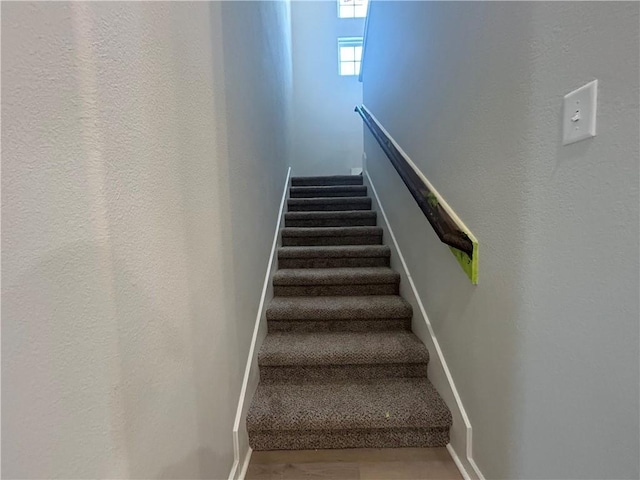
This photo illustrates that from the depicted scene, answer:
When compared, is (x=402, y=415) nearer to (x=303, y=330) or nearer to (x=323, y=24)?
(x=303, y=330)

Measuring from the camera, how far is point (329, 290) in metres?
2.01

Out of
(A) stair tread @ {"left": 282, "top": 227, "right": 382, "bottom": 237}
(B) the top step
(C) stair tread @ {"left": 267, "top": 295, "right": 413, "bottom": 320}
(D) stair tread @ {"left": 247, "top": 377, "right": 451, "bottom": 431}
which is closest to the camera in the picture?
(D) stair tread @ {"left": 247, "top": 377, "right": 451, "bottom": 431}

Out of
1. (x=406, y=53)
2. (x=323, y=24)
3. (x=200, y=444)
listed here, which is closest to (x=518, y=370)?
(x=200, y=444)

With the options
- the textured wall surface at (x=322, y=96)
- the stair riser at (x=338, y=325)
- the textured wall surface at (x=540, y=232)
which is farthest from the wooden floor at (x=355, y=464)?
the textured wall surface at (x=322, y=96)

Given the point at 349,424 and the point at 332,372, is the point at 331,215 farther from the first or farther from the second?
the point at 349,424

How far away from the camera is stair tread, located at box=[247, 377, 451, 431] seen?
4.17 ft

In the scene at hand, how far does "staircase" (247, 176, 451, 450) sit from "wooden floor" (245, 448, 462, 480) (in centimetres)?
3

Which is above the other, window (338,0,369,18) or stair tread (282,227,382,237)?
window (338,0,369,18)

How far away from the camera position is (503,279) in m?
0.92

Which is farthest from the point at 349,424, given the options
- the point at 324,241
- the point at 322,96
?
the point at 322,96

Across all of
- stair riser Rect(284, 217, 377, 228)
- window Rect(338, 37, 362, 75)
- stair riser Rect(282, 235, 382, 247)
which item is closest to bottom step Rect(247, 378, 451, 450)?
stair riser Rect(282, 235, 382, 247)

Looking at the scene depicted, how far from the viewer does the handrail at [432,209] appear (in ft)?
3.57

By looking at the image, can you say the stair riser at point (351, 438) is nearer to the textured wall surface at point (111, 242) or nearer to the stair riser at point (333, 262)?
the textured wall surface at point (111, 242)

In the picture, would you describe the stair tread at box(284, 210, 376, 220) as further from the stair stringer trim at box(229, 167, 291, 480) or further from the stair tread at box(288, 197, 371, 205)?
the stair stringer trim at box(229, 167, 291, 480)
